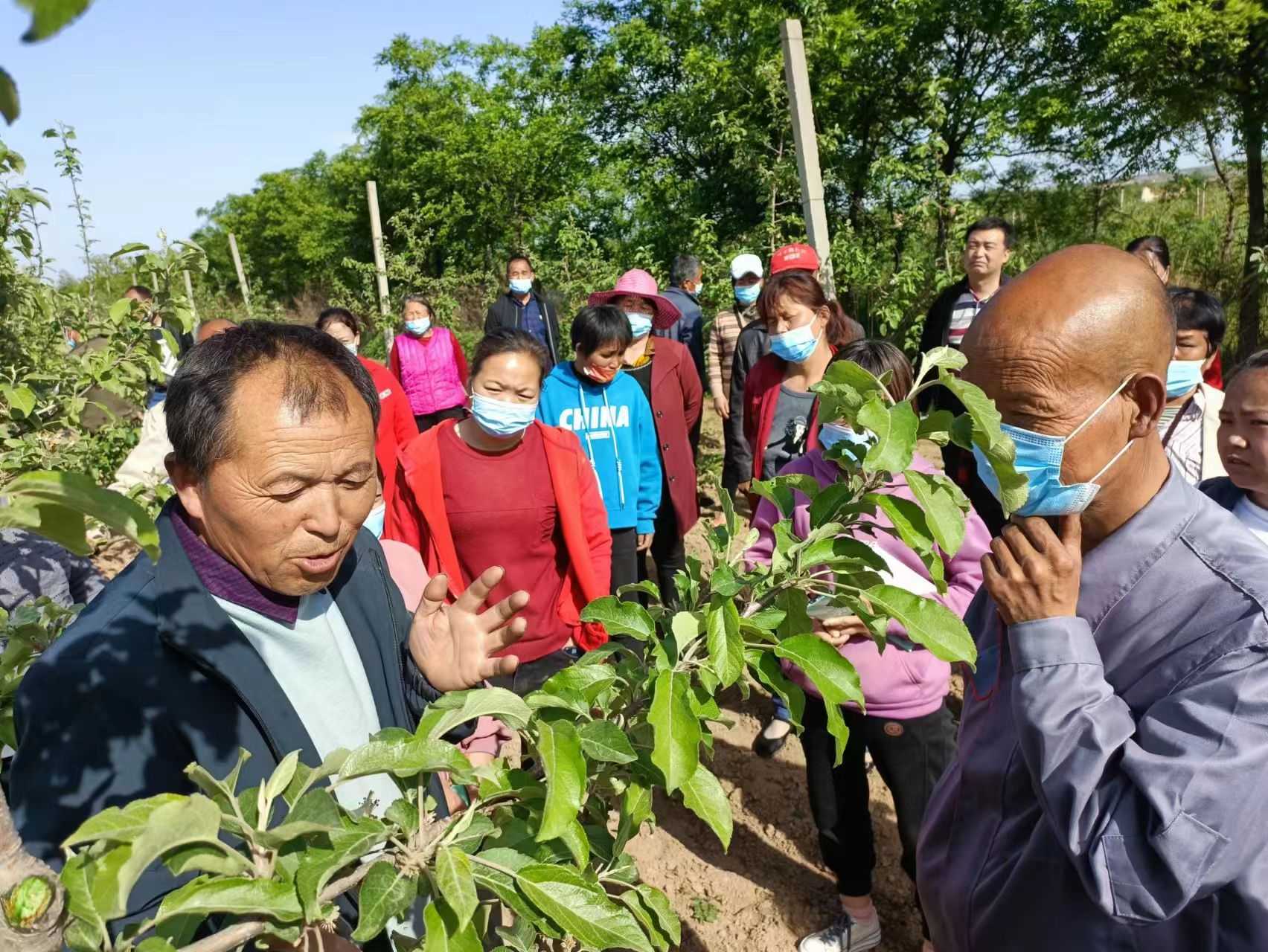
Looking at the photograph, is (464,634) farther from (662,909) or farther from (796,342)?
(796,342)

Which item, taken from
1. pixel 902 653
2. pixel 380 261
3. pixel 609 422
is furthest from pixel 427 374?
pixel 380 261

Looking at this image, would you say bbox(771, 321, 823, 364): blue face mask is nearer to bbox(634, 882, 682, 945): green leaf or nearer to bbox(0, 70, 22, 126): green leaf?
bbox(634, 882, 682, 945): green leaf

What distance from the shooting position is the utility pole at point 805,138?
20.8 ft

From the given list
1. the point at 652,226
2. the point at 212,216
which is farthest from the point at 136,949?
the point at 212,216

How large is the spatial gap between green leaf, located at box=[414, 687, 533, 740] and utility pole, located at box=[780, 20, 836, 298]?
5.72m

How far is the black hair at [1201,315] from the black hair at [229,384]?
334cm

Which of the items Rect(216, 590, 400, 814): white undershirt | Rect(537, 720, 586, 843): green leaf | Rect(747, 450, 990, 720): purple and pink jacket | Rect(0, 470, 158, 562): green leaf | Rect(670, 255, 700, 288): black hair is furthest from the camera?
Rect(670, 255, 700, 288): black hair

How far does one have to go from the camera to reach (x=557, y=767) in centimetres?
94

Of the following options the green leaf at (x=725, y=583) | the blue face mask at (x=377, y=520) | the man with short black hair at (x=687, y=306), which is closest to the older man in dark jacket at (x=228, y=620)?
the green leaf at (x=725, y=583)

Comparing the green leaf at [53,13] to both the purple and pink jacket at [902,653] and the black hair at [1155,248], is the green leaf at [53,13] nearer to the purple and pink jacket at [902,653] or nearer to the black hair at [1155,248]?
the purple and pink jacket at [902,653]

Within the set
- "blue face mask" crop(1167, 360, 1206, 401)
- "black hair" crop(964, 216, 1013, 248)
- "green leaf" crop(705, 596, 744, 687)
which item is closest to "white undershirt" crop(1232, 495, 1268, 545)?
"blue face mask" crop(1167, 360, 1206, 401)

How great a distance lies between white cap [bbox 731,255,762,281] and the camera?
261 inches

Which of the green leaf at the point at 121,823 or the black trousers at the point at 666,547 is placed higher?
the green leaf at the point at 121,823

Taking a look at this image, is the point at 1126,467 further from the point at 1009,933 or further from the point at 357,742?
the point at 357,742
